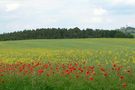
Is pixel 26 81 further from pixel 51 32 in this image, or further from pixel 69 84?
pixel 51 32

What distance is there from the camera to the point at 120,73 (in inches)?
524

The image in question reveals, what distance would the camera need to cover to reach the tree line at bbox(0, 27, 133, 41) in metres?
67.9

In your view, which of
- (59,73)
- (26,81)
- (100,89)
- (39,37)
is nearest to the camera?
(100,89)

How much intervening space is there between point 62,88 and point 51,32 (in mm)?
57578

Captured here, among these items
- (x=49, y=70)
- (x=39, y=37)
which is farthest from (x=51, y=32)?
(x=49, y=70)

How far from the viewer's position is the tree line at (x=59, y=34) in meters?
67.9

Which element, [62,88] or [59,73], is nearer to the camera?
[62,88]

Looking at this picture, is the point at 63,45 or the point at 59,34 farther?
the point at 59,34

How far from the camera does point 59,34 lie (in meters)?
68.6

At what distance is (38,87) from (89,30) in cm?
5977

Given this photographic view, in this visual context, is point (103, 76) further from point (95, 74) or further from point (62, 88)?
point (62, 88)

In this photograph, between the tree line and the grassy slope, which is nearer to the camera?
the grassy slope

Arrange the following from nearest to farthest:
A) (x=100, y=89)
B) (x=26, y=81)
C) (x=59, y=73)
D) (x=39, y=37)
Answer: (x=100, y=89), (x=26, y=81), (x=59, y=73), (x=39, y=37)

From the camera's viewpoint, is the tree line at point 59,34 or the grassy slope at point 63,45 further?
the tree line at point 59,34
